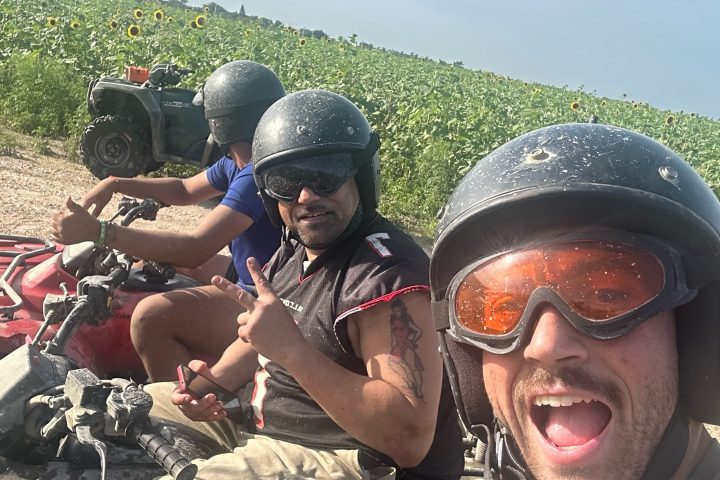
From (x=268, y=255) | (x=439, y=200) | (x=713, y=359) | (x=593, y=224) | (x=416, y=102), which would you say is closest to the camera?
(x=713, y=359)

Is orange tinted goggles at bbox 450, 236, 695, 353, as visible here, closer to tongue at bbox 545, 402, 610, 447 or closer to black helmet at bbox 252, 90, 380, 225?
tongue at bbox 545, 402, 610, 447

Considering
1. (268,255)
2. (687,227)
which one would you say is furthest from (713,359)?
(268,255)

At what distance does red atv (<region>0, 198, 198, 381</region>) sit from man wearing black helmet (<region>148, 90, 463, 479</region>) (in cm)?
42

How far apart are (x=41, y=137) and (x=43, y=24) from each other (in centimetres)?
581

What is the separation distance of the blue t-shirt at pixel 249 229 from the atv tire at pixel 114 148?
5.30 m

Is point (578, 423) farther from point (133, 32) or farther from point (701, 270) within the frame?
point (133, 32)

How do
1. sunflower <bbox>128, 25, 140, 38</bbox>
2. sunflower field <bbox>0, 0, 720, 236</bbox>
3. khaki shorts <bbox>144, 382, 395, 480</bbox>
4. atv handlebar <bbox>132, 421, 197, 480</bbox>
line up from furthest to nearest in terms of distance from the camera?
1. sunflower <bbox>128, 25, 140, 38</bbox>
2. sunflower field <bbox>0, 0, 720, 236</bbox>
3. khaki shorts <bbox>144, 382, 395, 480</bbox>
4. atv handlebar <bbox>132, 421, 197, 480</bbox>

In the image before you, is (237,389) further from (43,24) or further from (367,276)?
(43,24)

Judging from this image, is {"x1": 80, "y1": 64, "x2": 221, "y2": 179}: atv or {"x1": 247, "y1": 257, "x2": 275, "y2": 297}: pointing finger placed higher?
{"x1": 247, "y1": 257, "x2": 275, "y2": 297}: pointing finger

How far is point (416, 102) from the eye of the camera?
1273 cm

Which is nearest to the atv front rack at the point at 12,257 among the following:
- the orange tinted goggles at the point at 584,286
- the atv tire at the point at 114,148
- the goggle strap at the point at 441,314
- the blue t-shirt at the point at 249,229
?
the blue t-shirt at the point at 249,229

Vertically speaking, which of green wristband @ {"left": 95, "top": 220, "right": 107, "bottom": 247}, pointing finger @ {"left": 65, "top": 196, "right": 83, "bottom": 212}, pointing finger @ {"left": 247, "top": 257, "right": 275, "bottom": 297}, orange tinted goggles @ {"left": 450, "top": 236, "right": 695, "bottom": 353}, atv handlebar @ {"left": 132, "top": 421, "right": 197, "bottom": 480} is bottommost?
atv handlebar @ {"left": 132, "top": 421, "right": 197, "bottom": 480}

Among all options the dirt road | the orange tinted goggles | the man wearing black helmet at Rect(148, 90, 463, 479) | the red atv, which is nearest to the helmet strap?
the orange tinted goggles

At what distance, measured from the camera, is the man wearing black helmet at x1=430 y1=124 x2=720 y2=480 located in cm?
139
